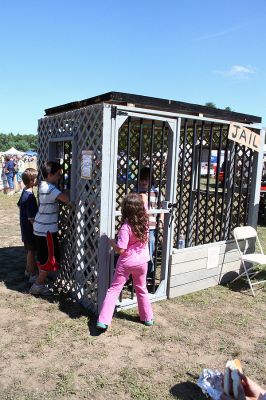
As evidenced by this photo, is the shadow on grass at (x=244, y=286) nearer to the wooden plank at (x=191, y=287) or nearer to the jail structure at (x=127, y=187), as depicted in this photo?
the jail structure at (x=127, y=187)

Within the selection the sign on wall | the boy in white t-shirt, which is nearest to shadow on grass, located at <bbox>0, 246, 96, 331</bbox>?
the boy in white t-shirt

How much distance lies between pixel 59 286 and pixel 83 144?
2.03 m

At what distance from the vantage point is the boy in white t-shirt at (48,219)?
14.5 ft

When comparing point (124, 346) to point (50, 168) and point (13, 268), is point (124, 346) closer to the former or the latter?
point (50, 168)

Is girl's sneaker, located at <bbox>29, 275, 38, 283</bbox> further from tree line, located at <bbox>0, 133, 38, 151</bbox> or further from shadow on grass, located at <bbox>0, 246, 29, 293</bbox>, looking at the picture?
tree line, located at <bbox>0, 133, 38, 151</bbox>

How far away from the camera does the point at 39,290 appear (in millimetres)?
4668

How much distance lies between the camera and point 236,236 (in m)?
5.23

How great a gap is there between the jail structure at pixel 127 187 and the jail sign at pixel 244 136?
0.17 feet

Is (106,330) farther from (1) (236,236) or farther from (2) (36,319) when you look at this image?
(1) (236,236)

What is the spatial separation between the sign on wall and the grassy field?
1.61 m

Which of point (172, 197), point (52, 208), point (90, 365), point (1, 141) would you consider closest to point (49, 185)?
point (52, 208)

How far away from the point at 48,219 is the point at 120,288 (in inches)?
51.7

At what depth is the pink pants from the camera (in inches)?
148

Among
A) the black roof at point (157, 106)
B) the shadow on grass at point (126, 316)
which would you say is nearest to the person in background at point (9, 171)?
the black roof at point (157, 106)
